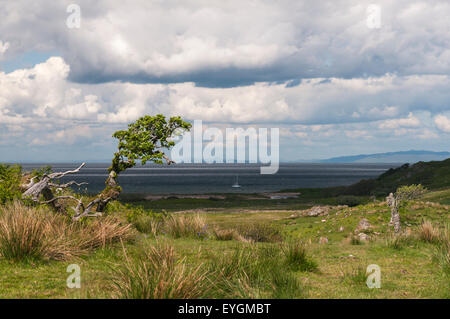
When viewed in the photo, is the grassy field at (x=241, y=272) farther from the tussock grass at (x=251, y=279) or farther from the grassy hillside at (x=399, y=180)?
the grassy hillside at (x=399, y=180)

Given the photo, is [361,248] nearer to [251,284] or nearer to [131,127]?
[251,284]

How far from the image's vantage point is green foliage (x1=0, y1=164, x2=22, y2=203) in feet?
47.1

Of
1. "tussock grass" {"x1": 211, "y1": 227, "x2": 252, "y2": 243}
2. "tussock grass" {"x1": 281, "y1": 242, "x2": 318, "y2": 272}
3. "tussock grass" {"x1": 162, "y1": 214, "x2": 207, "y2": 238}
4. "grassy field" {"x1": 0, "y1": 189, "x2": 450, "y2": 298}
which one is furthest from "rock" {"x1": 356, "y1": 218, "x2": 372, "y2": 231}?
"tussock grass" {"x1": 281, "y1": 242, "x2": 318, "y2": 272}

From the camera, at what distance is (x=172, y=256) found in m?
7.42

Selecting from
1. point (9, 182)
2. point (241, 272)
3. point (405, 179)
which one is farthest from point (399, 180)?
point (241, 272)

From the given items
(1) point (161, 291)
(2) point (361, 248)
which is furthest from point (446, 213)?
(1) point (161, 291)

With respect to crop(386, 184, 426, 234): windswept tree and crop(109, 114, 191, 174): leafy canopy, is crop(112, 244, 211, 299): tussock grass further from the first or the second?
crop(386, 184, 426, 234): windswept tree

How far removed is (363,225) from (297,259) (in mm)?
15209

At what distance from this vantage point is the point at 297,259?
9.93 metres

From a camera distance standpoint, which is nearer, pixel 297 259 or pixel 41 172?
pixel 297 259

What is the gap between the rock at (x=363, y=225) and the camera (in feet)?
Result: 76.7

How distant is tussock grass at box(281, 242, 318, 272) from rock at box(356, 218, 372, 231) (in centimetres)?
1445

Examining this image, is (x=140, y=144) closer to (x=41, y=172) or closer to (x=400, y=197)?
(x=41, y=172)
